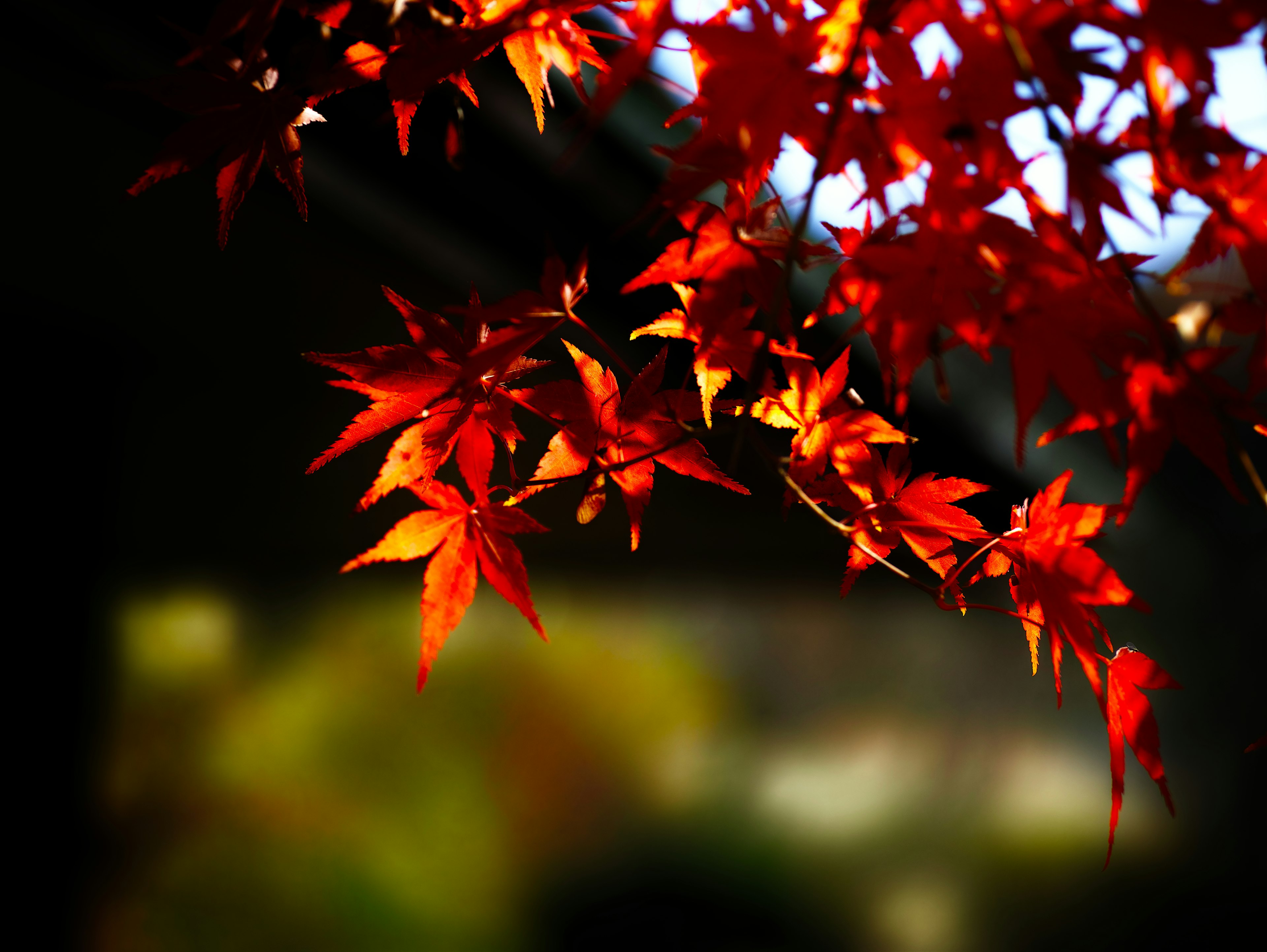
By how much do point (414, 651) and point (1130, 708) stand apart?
65.0 inches

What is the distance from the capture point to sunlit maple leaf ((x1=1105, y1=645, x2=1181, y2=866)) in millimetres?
521

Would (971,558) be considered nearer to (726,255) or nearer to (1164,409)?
(1164,409)

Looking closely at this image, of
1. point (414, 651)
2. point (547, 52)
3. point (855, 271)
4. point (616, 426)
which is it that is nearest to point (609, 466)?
point (616, 426)

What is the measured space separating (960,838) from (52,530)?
271 cm

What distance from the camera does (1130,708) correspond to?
1.83 ft

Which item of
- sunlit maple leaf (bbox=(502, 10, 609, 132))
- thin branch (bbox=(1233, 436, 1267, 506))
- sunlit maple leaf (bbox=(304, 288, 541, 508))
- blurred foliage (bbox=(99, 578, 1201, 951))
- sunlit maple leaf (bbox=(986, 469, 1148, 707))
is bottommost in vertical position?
blurred foliage (bbox=(99, 578, 1201, 951))

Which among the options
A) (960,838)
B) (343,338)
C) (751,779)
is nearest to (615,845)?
(751,779)

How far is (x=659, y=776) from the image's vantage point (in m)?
2.04

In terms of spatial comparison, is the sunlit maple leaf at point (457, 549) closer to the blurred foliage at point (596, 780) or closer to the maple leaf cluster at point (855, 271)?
the maple leaf cluster at point (855, 271)

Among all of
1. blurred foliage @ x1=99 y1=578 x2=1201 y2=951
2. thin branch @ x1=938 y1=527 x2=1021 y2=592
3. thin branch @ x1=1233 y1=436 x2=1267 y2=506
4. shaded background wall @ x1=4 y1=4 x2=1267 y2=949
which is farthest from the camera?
blurred foliage @ x1=99 y1=578 x2=1201 y2=951

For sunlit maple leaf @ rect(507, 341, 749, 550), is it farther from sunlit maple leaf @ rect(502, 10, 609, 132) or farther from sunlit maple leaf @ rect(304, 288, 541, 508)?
sunlit maple leaf @ rect(502, 10, 609, 132)

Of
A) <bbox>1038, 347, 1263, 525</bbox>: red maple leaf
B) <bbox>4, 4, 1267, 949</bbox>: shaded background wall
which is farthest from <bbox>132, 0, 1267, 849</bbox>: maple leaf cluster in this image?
<bbox>4, 4, 1267, 949</bbox>: shaded background wall

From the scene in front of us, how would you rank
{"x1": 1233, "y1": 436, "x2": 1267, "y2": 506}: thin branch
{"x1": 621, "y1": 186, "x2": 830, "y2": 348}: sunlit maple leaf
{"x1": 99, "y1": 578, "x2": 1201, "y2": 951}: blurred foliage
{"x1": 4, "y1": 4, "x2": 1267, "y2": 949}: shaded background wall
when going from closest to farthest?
1. {"x1": 1233, "y1": 436, "x2": 1267, "y2": 506}: thin branch
2. {"x1": 621, "y1": 186, "x2": 830, "y2": 348}: sunlit maple leaf
3. {"x1": 4, "y1": 4, "x2": 1267, "y2": 949}: shaded background wall
4. {"x1": 99, "y1": 578, "x2": 1201, "y2": 951}: blurred foliage

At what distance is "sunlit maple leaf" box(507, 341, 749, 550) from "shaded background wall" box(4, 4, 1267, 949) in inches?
41.6
